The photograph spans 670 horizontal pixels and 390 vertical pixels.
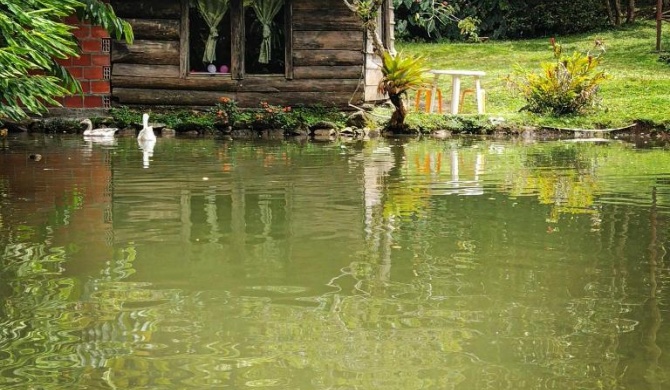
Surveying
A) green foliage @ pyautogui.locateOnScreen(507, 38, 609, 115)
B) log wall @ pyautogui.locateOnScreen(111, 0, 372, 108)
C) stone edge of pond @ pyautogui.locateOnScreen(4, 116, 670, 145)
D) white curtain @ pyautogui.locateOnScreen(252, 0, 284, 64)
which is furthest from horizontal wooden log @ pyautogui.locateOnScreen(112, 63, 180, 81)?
green foliage @ pyautogui.locateOnScreen(507, 38, 609, 115)

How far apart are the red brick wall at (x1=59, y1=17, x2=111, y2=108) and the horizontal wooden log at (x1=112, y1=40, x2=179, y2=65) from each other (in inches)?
8.6

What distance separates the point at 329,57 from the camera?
19531 mm

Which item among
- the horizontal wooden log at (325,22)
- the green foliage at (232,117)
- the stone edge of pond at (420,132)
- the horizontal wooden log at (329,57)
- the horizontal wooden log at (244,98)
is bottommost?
the stone edge of pond at (420,132)

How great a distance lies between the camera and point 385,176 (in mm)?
11039

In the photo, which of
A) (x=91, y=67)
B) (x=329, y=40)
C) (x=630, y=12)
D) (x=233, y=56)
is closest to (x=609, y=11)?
(x=630, y=12)

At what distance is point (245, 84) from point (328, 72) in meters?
1.67

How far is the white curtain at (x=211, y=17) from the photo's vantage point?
19.7 metres

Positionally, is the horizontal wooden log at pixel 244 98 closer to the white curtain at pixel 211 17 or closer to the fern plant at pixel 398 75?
the white curtain at pixel 211 17

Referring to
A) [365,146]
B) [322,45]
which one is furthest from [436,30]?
[365,146]

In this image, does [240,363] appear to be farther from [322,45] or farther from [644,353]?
[322,45]

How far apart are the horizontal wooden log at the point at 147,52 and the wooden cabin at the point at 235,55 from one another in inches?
0.8

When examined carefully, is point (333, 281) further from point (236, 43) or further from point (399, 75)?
point (236, 43)

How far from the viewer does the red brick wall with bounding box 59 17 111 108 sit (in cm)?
1900

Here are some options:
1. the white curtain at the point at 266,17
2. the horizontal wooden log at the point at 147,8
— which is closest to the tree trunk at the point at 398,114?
the white curtain at the point at 266,17
